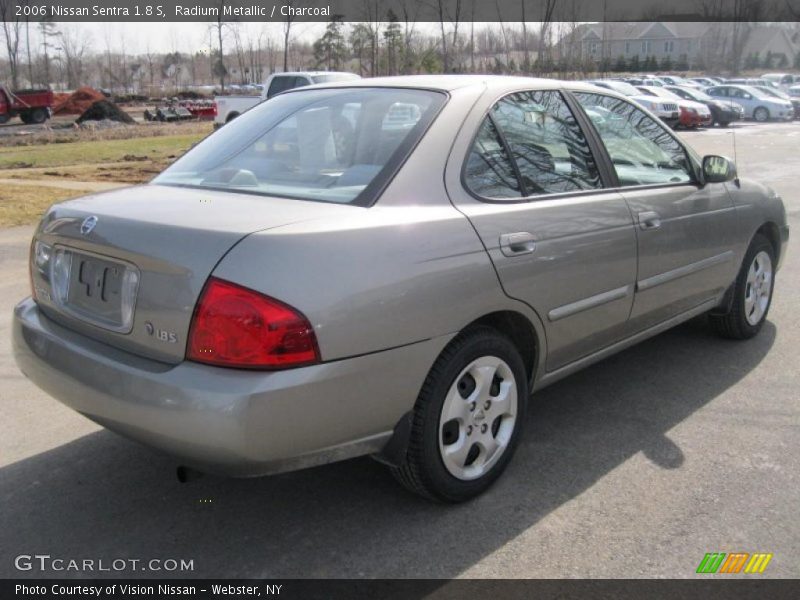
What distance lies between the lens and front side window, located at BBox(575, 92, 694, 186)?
12.8 feet

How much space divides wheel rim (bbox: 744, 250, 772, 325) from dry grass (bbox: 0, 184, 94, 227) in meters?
7.12

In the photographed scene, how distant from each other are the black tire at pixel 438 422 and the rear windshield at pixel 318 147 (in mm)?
678

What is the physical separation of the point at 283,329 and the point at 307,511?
101 cm

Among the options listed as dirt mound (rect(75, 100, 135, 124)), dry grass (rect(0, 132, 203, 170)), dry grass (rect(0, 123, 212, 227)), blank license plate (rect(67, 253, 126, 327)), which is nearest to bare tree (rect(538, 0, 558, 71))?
dry grass (rect(0, 123, 212, 227))

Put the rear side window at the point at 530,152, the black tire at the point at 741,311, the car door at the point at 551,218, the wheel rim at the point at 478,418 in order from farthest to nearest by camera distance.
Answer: the black tire at the point at 741,311 → the rear side window at the point at 530,152 → the car door at the point at 551,218 → the wheel rim at the point at 478,418

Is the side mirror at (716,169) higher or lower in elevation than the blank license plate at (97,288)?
higher

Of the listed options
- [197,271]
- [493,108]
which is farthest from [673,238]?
[197,271]

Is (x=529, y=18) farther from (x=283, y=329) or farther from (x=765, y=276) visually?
(x=283, y=329)

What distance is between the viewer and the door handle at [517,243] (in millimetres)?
3021

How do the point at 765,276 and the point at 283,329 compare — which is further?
the point at 765,276

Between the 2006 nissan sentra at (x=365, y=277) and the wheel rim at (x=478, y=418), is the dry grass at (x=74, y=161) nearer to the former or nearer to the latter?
the 2006 nissan sentra at (x=365, y=277)

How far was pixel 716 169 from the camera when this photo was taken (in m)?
4.39

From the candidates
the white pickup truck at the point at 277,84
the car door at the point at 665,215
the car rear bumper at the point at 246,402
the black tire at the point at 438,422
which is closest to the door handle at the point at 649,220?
the car door at the point at 665,215

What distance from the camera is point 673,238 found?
4016 mm
